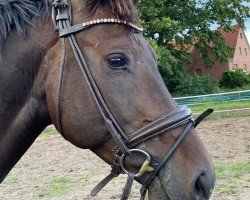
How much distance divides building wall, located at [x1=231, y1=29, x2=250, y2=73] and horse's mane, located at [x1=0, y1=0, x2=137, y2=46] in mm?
54909

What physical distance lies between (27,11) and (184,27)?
27368 mm

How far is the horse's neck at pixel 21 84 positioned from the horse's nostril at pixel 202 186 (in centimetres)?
95

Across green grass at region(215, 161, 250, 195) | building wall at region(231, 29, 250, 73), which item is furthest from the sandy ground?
building wall at region(231, 29, 250, 73)

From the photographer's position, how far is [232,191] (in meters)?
5.97

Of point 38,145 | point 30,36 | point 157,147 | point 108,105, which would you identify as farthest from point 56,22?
point 38,145

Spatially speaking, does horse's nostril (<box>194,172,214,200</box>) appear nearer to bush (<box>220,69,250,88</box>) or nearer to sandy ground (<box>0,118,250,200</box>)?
sandy ground (<box>0,118,250,200</box>)

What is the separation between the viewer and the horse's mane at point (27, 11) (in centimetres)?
228

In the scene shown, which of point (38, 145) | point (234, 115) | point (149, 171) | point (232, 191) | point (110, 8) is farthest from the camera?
point (234, 115)

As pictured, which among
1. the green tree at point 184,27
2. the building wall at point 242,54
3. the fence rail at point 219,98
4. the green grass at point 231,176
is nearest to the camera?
the green grass at point 231,176

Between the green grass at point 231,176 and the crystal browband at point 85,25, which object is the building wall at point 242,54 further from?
the crystal browband at point 85,25

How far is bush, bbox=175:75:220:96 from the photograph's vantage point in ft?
101

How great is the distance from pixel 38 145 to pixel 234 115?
769cm

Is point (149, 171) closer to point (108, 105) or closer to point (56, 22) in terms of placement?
point (108, 105)

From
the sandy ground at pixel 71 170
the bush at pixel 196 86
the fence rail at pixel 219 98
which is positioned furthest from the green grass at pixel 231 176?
the bush at pixel 196 86
